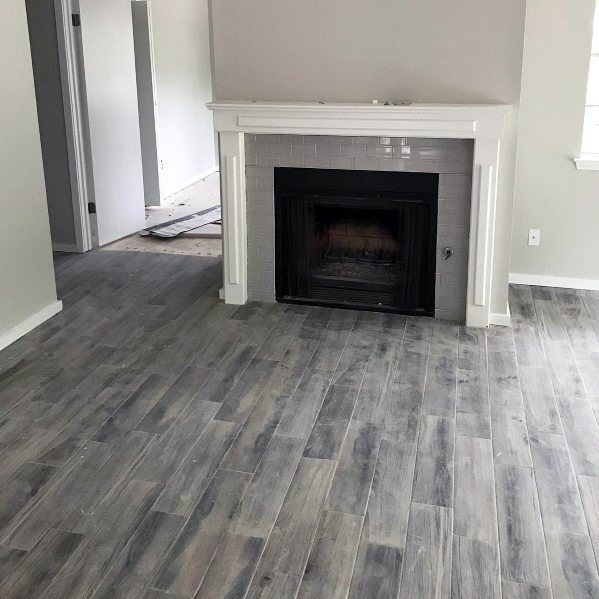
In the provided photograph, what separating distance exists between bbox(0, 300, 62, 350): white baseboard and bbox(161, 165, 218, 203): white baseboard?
3.23 metres

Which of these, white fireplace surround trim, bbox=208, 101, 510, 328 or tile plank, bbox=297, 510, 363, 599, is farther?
white fireplace surround trim, bbox=208, 101, 510, 328

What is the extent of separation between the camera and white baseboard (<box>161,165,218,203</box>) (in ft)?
24.9

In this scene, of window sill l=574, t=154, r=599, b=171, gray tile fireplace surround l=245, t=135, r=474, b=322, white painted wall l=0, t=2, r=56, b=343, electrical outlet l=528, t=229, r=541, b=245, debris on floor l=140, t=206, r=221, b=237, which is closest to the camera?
white painted wall l=0, t=2, r=56, b=343

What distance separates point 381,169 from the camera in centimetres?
410

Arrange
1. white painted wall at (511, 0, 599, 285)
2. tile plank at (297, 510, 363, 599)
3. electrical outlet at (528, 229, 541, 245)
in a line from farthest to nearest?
electrical outlet at (528, 229, 541, 245)
white painted wall at (511, 0, 599, 285)
tile plank at (297, 510, 363, 599)

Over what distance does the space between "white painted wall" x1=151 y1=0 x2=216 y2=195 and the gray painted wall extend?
2007mm

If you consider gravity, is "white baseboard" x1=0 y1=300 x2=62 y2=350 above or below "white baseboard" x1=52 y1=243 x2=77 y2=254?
below

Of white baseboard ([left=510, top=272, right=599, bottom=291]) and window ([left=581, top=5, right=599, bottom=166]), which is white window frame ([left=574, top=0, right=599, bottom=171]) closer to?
window ([left=581, top=5, right=599, bottom=166])

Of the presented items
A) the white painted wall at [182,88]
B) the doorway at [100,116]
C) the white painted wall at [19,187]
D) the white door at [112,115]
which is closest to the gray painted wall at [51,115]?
the doorway at [100,116]

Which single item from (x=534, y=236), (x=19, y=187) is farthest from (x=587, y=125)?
(x=19, y=187)

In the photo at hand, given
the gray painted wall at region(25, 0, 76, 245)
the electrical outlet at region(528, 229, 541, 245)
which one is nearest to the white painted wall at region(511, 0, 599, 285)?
the electrical outlet at region(528, 229, 541, 245)

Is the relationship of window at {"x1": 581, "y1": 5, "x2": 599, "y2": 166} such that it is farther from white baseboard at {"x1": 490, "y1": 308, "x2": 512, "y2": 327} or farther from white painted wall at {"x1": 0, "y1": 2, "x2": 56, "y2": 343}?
white painted wall at {"x1": 0, "y1": 2, "x2": 56, "y2": 343}

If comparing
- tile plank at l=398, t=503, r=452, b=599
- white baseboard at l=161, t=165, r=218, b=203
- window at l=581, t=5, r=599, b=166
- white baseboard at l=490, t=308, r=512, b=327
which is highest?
window at l=581, t=5, r=599, b=166

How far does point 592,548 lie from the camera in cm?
227
